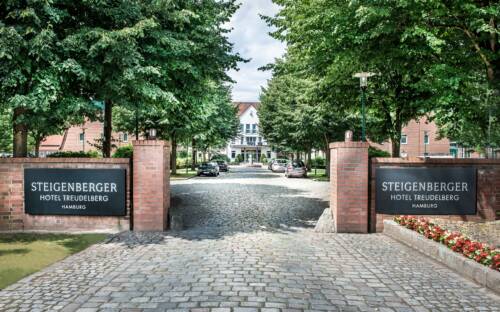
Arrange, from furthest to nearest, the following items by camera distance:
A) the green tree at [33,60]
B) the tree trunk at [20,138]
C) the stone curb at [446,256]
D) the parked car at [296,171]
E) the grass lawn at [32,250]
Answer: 1. the parked car at [296,171]
2. the tree trunk at [20,138]
3. the green tree at [33,60]
4. the grass lawn at [32,250]
5. the stone curb at [446,256]

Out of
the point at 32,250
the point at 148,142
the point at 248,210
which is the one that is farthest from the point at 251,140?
the point at 32,250

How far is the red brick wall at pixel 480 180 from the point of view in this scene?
10.3 m

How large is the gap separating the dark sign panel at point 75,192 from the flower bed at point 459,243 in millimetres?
Result: 7052

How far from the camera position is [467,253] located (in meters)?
6.71

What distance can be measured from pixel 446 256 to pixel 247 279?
3.70m

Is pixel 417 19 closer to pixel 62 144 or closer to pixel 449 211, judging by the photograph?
pixel 449 211

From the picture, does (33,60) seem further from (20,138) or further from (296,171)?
(296,171)

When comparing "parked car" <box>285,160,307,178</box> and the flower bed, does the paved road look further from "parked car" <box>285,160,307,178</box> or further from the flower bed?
"parked car" <box>285,160,307,178</box>

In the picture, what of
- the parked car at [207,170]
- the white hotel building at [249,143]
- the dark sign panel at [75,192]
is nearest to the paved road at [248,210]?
the dark sign panel at [75,192]

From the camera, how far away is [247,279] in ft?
20.0

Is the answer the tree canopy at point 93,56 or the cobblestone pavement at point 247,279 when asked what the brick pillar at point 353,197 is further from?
the tree canopy at point 93,56

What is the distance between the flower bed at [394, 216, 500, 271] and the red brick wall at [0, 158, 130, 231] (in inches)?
275

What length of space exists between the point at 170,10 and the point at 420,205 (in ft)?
27.5

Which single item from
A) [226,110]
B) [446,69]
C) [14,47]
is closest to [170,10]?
[14,47]
